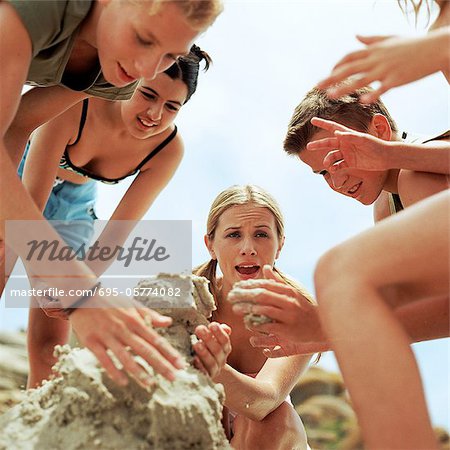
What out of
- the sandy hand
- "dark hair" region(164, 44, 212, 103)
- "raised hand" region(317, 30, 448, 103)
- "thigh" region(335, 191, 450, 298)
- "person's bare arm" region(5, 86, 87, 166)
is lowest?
the sandy hand

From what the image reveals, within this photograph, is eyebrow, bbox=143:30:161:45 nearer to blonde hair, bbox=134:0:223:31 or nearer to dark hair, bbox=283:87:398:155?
blonde hair, bbox=134:0:223:31

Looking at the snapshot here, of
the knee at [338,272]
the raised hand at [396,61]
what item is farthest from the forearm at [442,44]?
the knee at [338,272]

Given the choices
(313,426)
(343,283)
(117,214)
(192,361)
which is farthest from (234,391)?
(313,426)

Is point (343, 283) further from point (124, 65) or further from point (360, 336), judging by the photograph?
point (124, 65)

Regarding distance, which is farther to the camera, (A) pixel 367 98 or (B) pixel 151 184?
(B) pixel 151 184

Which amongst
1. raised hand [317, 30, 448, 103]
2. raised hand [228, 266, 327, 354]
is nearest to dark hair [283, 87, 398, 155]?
raised hand [228, 266, 327, 354]

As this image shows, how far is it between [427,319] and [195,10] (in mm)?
1183

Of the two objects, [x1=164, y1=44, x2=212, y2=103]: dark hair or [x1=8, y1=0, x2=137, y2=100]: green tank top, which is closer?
[x1=8, y1=0, x2=137, y2=100]: green tank top

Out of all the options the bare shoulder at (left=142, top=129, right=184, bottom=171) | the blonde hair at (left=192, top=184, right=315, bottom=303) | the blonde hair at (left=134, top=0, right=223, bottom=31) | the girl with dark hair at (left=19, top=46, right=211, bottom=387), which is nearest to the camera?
the blonde hair at (left=134, top=0, right=223, bottom=31)

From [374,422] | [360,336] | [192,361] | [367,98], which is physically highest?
[367,98]

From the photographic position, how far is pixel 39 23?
187 cm

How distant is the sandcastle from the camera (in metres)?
1.53

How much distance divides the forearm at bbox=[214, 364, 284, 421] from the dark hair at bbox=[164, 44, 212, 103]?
4.81 ft

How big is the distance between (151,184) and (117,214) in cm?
24
